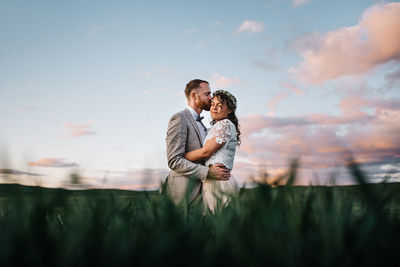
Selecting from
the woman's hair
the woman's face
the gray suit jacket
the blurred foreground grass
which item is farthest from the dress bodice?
the blurred foreground grass

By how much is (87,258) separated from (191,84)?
684 centimetres

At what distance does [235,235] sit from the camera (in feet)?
4.01

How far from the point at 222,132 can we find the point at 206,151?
0.43 meters

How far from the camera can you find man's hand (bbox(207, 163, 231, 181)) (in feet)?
19.2

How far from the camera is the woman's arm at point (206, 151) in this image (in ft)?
19.6

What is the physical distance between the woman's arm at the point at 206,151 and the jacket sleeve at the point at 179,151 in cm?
12

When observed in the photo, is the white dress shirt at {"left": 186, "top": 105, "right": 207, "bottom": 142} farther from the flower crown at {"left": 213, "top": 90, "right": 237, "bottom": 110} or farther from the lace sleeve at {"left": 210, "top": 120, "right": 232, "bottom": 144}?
the lace sleeve at {"left": 210, "top": 120, "right": 232, "bottom": 144}

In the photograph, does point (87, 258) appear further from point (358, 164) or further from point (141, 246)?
point (358, 164)

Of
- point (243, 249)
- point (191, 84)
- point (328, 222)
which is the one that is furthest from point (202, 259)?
point (191, 84)

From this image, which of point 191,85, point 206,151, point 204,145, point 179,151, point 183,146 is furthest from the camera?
point 191,85

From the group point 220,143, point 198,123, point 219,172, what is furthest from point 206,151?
point 198,123

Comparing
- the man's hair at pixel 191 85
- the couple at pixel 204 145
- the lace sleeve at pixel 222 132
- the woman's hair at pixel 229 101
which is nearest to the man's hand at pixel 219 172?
the couple at pixel 204 145

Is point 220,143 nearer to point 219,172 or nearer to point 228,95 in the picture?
point 219,172

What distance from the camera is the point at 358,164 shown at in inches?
41.8
